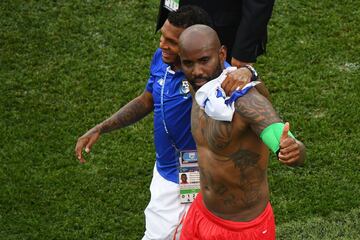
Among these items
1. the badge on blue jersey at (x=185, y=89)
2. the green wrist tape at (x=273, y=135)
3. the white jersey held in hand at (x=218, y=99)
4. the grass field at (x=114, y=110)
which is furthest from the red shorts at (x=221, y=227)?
the grass field at (x=114, y=110)

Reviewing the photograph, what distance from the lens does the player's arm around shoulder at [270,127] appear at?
4.29 metres

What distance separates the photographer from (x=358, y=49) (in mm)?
9367

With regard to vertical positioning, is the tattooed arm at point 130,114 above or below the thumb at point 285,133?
below

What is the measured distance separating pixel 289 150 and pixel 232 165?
2.76 feet

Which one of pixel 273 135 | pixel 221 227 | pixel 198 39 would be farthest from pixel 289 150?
pixel 221 227

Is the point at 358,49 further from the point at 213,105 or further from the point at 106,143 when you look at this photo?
the point at 213,105

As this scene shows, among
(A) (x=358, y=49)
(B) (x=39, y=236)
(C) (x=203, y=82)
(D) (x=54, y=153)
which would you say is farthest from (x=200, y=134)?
(A) (x=358, y=49)

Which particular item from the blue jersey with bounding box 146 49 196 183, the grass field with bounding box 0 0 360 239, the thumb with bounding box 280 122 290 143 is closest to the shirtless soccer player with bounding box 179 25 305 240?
the thumb with bounding box 280 122 290 143

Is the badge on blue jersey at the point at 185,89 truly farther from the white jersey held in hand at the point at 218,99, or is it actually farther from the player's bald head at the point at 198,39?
the white jersey held in hand at the point at 218,99

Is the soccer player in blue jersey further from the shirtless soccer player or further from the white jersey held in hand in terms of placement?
the white jersey held in hand

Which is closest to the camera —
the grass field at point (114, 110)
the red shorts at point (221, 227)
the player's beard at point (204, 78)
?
the player's beard at point (204, 78)

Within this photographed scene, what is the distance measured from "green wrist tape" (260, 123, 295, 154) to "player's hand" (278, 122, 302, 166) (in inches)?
3.1

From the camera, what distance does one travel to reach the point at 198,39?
496 centimetres

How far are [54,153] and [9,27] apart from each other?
7.96 ft
